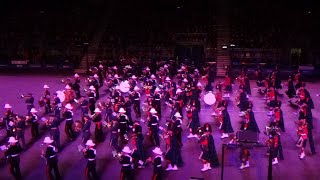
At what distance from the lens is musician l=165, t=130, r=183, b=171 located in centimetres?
1653

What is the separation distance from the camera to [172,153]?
16641mm

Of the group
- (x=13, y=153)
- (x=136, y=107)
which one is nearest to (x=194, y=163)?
(x=13, y=153)

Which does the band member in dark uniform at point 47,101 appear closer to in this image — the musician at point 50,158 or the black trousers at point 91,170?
the musician at point 50,158

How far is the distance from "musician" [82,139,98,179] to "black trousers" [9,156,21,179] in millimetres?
2300

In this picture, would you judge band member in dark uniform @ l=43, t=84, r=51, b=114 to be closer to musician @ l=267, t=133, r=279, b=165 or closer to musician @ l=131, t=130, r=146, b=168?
musician @ l=131, t=130, r=146, b=168

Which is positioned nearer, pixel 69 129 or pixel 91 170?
pixel 91 170

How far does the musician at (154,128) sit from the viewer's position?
1888 centimetres

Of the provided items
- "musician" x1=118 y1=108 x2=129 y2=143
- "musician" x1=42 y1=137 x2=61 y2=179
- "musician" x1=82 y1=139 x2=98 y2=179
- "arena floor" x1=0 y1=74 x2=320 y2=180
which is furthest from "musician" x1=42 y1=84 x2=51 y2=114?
"musician" x1=82 y1=139 x2=98 y2=179

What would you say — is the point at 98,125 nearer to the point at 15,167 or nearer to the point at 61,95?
the point at 15,167

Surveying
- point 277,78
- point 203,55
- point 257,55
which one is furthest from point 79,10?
point 277,78

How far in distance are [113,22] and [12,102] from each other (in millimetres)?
21572

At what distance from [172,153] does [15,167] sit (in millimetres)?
5413

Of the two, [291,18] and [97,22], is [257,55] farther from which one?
[97,22]

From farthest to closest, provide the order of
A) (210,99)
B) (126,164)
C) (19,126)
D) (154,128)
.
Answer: (210,99)
(154,128)
(19,126)
(126,164)
